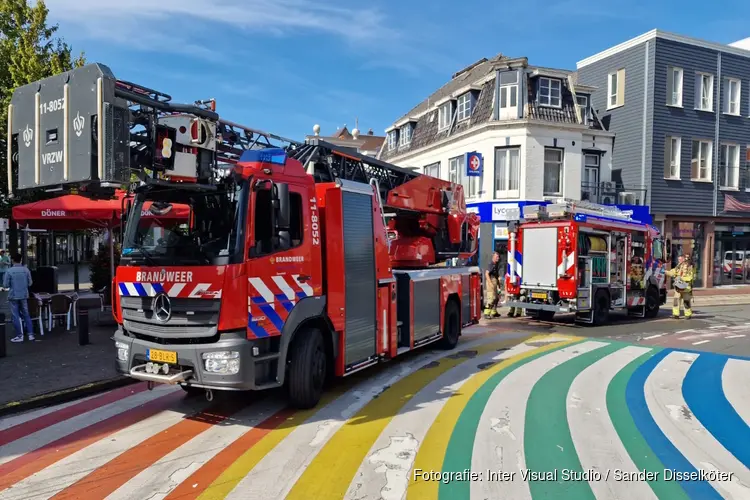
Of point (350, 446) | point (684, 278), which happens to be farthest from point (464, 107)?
point (350, 446)

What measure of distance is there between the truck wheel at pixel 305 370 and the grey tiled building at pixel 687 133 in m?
23.2

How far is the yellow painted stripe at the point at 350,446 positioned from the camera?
Result: 13.1 feet

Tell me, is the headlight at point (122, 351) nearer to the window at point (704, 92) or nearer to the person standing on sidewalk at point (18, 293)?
the person standing on sidewalk at point (18, 293)

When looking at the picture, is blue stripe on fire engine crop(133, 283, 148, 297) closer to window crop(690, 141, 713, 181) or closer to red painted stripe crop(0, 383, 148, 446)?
red painted stripe crop(0, 383, 148, 446)

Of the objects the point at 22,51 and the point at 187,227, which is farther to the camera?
the point at 22,51

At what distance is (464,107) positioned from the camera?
24984 mm

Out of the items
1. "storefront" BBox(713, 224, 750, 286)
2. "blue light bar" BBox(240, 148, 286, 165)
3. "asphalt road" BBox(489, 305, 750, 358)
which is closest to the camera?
"blue light bar" BBox(240, 148, 286, 165)

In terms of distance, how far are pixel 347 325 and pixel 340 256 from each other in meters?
0.88

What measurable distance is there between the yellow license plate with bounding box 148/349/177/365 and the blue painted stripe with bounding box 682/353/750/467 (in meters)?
5.43

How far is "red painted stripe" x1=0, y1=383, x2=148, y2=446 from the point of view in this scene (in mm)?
5234

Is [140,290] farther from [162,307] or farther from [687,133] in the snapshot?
[687,133]

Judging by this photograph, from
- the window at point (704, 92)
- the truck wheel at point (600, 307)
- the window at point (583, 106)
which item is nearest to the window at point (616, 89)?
the window at point (583, 106)

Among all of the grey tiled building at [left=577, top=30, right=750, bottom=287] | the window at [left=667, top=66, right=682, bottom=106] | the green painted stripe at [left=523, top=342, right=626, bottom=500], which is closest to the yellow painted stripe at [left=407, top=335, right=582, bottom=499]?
the green painted stripe at [left=523, top=342, right=626, bottom=500]

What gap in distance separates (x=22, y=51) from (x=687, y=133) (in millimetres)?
27741
